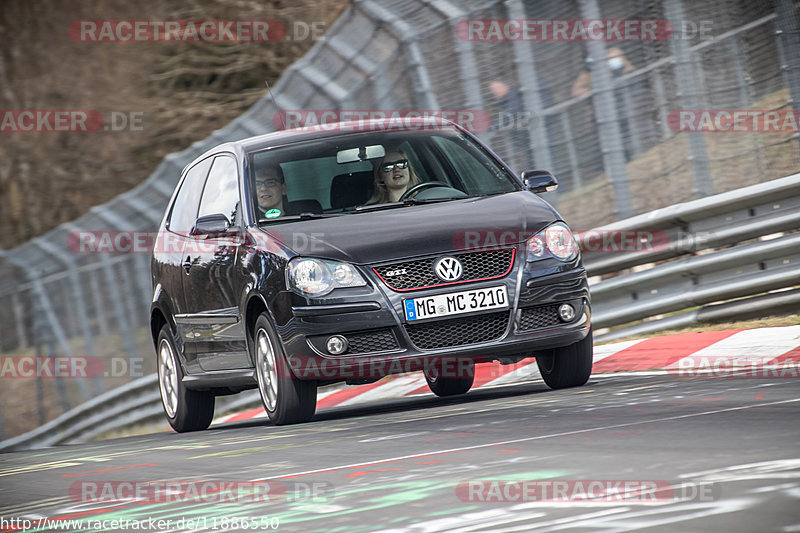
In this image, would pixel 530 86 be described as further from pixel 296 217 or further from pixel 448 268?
pixel 448 268

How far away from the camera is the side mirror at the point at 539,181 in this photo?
9469mm

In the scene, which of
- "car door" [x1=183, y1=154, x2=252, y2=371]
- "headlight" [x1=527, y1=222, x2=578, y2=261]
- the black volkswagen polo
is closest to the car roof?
the black volkswagen polo

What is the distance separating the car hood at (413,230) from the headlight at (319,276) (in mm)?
46

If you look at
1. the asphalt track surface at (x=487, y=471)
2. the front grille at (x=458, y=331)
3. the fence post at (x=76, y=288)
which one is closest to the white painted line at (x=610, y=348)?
the asphalt track surface at (x=487, y=471)

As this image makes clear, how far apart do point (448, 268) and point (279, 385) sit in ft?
3.99

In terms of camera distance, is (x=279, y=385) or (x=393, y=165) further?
(x=393, y=165)

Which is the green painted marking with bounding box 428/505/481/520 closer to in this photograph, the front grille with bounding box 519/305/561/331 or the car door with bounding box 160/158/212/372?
the front grille with bounding box 519/305/561/331

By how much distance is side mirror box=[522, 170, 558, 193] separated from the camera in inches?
373

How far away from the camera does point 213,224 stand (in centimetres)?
922

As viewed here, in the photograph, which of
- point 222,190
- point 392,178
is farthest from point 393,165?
point 222,190

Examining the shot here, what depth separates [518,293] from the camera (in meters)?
8.46

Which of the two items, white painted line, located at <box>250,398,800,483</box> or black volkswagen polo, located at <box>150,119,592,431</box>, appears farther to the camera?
black volkswagen polo, located at <box>150,119,592,431</box>

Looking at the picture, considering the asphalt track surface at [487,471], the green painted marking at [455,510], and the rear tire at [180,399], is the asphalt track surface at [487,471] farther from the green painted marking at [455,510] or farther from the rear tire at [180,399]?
the rear tire at [180,399]

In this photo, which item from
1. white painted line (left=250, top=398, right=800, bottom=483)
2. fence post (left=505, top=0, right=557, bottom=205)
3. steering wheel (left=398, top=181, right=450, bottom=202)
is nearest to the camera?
white painted line (left=250, top=398, right=800, bottom=483)
